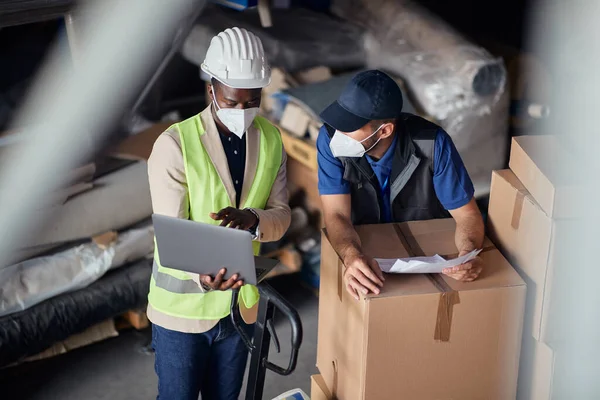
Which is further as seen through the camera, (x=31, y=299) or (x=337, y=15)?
(x=337, y=15)

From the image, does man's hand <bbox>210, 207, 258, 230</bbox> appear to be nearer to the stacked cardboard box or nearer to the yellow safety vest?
the yellow safety vest

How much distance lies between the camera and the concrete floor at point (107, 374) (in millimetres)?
2986

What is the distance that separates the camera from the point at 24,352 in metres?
2.92

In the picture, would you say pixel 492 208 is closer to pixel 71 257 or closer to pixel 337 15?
pixel 71 257

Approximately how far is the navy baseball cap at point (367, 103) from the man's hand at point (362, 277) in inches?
15.8

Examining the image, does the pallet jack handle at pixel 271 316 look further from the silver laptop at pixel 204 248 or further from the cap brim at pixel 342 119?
the cap brim at pixel 342 119

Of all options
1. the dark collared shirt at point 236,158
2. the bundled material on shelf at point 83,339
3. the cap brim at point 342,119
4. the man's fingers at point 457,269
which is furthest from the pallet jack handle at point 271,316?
the bundled material on shelf at point 83,339

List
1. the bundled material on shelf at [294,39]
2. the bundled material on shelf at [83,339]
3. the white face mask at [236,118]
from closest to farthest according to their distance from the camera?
the white face mask at [236,118] < the bundled material on shelf at [83,339] < the bundled material on shelf at [294,39]

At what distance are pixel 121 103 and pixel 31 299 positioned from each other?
862 millimetres

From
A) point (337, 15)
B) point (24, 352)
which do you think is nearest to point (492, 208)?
point (24, 352)

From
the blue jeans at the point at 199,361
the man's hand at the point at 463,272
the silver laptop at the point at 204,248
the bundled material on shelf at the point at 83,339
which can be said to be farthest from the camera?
the bundled material on shelf at the point at 83,339

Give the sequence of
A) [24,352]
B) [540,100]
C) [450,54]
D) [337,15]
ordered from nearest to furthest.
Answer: [24,352]
[450,54]
[540,100]
[337,15]

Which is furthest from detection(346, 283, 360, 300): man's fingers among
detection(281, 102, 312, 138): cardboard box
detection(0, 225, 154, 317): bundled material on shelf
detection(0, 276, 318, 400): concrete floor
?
detection(281, 102, 312, 138): cardboard box

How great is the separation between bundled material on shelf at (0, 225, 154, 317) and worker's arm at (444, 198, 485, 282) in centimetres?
157
